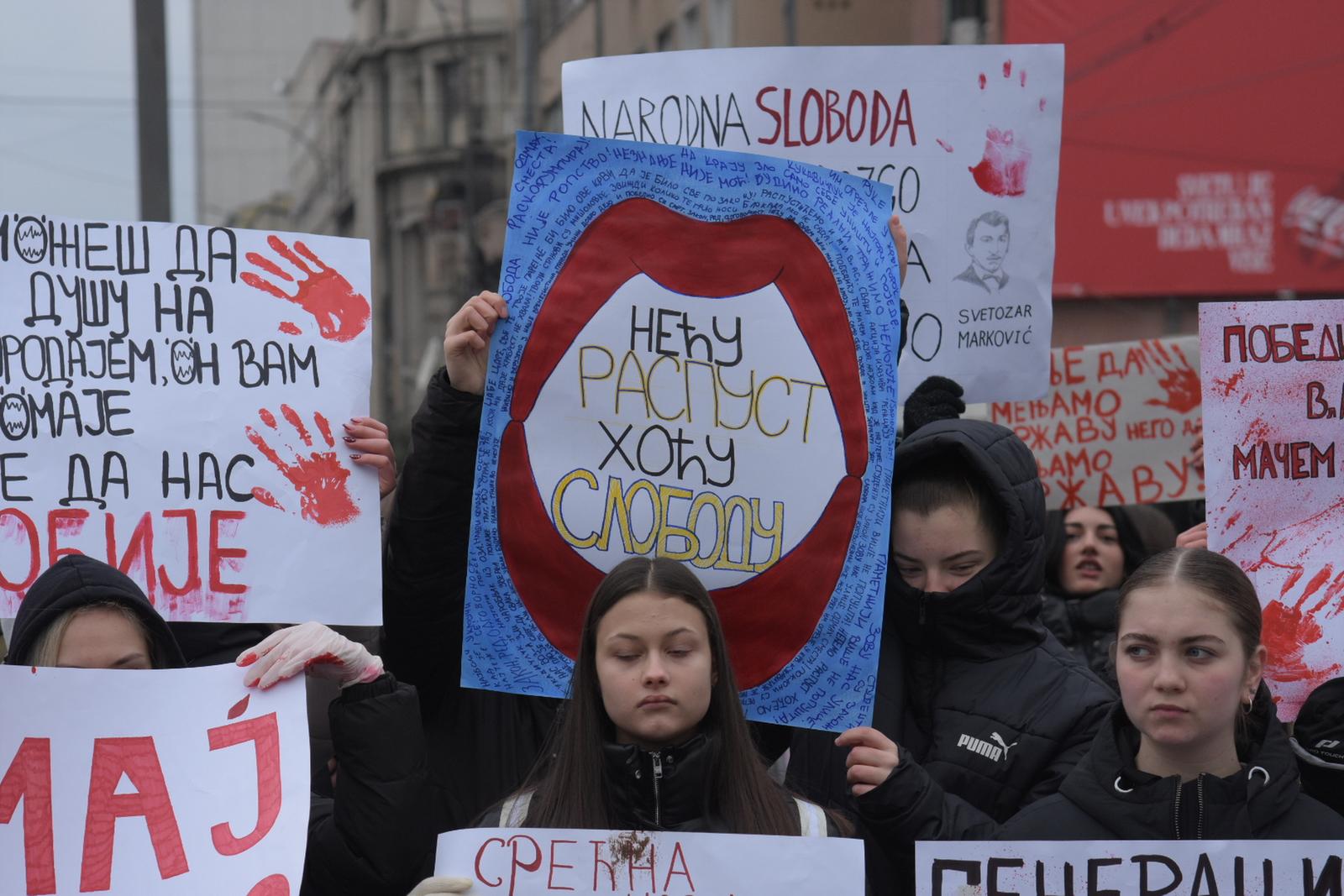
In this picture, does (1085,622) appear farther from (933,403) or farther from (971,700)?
(971,700)

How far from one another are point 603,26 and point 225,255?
23.1m

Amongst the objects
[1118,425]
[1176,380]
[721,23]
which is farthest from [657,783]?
[721,23]

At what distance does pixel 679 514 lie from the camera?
3.06 metres

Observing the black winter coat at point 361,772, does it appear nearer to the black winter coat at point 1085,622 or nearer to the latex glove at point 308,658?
the latex glove at point 308,658

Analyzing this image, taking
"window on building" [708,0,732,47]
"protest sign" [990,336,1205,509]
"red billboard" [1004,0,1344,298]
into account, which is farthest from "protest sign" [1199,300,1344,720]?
"window on building" [708,0,732,47]

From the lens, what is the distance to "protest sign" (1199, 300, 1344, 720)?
3.06m

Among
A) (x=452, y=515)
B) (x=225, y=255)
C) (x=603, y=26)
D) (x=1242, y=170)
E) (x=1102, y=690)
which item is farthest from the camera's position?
(x=603, y=26)

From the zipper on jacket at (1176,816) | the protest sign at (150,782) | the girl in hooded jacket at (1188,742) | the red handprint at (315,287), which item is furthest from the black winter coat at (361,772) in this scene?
the zipper on jacket at (1176,816)

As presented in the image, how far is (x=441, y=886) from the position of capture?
245 centimetres

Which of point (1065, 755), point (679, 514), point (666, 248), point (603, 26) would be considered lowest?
point (1065, 755)

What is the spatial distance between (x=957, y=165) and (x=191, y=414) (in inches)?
75.7

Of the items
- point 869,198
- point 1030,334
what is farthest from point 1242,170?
point 869,198

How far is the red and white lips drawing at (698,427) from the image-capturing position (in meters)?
3.04

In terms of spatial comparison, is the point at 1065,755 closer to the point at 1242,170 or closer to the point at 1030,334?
the point at 1030,334
